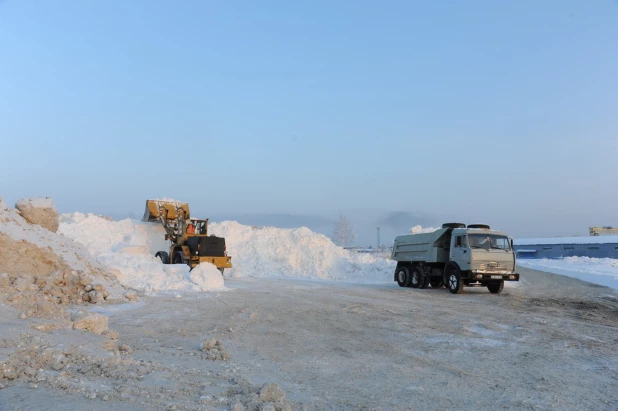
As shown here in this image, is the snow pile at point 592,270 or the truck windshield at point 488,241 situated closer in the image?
the truck windshield at point 488,241

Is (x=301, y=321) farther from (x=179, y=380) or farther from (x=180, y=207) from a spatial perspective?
(x=180, y=207)

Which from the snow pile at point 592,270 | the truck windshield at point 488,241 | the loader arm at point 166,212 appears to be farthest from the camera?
the loader arm at point 166,212

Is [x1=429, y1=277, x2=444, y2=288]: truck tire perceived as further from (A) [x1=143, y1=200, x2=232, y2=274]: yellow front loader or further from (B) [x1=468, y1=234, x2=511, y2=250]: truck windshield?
(A) [x1=143, y1=200, x2=232, y2=274]: yellow front loader

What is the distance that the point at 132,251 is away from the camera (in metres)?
24.7

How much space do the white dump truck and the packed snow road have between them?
11.3ft

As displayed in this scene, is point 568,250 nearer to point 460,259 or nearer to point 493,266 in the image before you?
point 493,266

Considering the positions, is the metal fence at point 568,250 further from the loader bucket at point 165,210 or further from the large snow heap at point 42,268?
the large snow heap at point 42,268

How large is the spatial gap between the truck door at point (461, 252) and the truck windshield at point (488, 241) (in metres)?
0.27

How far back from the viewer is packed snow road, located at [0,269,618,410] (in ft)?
19.3

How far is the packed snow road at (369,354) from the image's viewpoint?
231 inches

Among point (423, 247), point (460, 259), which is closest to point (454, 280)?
point (460, 259)

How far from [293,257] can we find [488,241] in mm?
14747

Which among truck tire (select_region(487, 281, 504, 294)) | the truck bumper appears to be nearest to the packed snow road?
the truck bumper

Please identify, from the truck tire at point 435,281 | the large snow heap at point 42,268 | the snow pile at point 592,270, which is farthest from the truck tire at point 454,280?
the large snow heap at point 42,268
